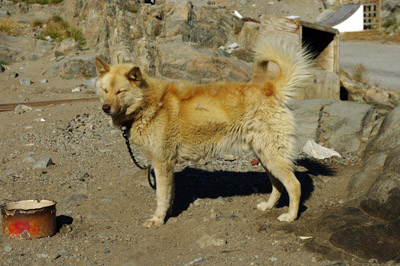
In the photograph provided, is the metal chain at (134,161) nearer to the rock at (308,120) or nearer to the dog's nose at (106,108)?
the dog's nose at (106,108)

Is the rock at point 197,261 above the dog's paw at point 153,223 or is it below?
above

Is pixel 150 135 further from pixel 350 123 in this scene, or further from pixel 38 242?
pixel 350 123

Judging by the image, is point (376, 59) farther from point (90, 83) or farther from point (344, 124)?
point (90, 83)

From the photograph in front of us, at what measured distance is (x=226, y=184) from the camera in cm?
667

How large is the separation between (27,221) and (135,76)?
2.00m

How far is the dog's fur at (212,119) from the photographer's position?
5152 millimetres

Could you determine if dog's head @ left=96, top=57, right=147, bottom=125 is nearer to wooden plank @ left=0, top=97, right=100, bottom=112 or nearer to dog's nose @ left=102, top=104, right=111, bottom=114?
dog's nose @ left=102, top=104, right=111, bottom=114

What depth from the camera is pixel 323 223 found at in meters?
4.82

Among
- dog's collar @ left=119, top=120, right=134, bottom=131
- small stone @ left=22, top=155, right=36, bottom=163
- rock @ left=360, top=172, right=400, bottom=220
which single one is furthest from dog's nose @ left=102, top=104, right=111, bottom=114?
rock @ left=360, top=172, right=400, bottom=220

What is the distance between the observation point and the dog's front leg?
520 cm

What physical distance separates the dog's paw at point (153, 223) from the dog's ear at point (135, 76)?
5.33 feet

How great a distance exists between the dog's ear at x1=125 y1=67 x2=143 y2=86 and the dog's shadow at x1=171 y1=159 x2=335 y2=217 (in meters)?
1.78

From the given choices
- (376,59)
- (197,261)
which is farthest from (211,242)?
(376,59)

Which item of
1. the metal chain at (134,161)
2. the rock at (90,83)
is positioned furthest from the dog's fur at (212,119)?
the rock at (90,83)
